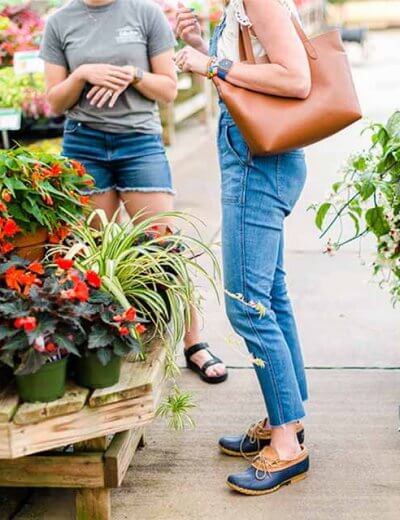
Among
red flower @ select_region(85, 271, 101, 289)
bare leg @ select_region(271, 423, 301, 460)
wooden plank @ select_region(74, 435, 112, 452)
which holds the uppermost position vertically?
red flower @ select_region(85, 271, 101, 289)

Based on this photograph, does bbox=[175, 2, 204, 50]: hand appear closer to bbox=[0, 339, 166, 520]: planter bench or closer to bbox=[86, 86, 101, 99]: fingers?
bbox=[86, 86, 101, 99]: fingers

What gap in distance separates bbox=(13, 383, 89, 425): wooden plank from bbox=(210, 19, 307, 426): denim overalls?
0.61m

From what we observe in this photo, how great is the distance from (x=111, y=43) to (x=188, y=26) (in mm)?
501

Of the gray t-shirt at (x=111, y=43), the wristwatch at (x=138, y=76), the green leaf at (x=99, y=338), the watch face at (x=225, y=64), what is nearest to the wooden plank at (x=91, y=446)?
the green leaf at (x=99, y=338)

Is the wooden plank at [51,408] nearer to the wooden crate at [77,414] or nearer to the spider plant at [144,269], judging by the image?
the wooden crate at [77,414]

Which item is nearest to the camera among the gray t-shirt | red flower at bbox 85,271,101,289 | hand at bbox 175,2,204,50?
red flower at bbox 85,271,101,289

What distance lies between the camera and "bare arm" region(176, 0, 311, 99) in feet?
8.21

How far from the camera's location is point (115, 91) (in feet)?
10.9

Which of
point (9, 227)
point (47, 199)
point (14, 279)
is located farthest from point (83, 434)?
point (47, 199)

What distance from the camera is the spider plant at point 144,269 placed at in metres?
2.73

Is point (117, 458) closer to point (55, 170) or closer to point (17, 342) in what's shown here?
point (17, 342)

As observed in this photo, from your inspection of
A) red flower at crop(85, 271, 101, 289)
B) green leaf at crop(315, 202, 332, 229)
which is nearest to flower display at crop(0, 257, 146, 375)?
red flower at crop(85, 271, 101, 289)

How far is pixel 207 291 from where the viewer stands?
4.95m

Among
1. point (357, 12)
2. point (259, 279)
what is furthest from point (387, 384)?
point (357, 12)
